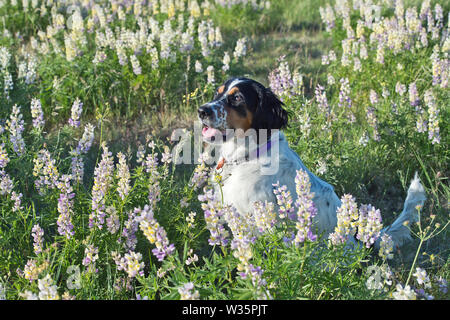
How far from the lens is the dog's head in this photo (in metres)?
3.69

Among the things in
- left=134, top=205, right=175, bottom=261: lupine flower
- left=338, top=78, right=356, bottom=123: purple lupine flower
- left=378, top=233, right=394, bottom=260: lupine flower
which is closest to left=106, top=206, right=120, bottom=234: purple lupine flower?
left=134, top=205, right=175, bottom=261: lupine flower

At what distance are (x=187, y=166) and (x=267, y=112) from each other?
140 centimetres

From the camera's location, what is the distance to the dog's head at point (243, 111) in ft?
12.1

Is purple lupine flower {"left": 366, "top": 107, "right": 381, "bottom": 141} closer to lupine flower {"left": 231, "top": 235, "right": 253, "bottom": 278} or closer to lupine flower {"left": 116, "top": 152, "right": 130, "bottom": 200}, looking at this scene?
lupine flower {"left": 116, "top": 152, "right": 130, "bottom": 200}

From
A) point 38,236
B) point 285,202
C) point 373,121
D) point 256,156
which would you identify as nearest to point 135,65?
point 256,156

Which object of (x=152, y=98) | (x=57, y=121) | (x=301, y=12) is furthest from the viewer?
(x=301, y=12)

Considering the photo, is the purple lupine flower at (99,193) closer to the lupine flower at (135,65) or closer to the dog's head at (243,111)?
the dog's head at (243,111)

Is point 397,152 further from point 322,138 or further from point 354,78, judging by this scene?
point 354,78

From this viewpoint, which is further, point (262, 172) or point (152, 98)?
point (152, 98)

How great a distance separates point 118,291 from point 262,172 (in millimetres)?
1306

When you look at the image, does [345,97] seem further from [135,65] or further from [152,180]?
[152,180]

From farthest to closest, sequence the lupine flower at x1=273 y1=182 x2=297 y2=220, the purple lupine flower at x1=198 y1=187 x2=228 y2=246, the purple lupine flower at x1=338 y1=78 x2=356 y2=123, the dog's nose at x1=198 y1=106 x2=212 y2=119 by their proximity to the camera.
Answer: the purple lupine flower at x1=338 y1=78 x2=356 y2=123 < the dog's nose at x1=198 y1=106 x2=212 y2=119 < the lupine flower at x1=273 y1=182 x2=297 y2=220 < the purple lupine flower at x1=198 y1=187 x2=228 y2=246

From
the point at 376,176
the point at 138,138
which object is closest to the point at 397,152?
the point at 376,176

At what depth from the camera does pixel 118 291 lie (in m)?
2.71
